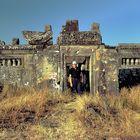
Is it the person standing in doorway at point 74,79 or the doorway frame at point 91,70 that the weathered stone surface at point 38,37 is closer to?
the doorway frame at point 91,70

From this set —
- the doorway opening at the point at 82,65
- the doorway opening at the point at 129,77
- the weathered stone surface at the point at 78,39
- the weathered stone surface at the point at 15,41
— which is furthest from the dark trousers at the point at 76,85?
the weathered stone surface at the point at 15,41

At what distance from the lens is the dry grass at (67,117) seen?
25.4 ft

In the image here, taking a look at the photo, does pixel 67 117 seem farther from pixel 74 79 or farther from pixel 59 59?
pixel 74 79

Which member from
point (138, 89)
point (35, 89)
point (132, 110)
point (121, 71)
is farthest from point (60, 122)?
point (121, 71)

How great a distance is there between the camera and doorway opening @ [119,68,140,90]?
13.0 meters

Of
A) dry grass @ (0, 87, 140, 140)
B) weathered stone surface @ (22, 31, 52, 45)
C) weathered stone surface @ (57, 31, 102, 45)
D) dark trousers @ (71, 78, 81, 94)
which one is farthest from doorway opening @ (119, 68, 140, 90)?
weathered stone surface @ (22, 31, 52, 45)

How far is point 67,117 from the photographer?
28.7 ft

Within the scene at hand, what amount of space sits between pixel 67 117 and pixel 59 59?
2.92 m

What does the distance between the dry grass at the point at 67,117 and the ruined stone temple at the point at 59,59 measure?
896 mm

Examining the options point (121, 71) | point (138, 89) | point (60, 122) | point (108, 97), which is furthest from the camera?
point (121, 71)

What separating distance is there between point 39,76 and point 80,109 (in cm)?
274

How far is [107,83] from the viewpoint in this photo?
11.3 metres

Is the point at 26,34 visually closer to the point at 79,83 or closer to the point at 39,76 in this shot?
the point at 39,76

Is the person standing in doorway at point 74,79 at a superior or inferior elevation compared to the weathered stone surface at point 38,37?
inferior
